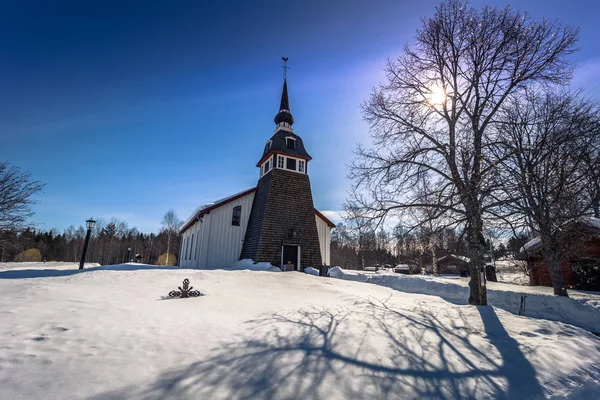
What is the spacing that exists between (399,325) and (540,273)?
18558 mm

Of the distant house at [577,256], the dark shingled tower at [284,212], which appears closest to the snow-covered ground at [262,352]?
the distant house at [577,256]

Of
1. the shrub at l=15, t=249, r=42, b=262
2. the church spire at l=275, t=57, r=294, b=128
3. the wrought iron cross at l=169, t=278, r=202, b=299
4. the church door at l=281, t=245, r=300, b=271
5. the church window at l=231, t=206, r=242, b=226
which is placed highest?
the church spire at l=275, t=57, r=294, b=128

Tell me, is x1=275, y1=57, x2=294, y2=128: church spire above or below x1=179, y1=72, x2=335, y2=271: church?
above

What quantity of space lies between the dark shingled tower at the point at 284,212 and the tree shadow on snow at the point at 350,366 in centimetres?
1185

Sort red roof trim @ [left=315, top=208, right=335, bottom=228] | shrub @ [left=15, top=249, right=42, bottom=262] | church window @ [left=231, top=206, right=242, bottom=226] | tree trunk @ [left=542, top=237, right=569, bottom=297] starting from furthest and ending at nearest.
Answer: shrub @ [left=15, top=249, right=42, bottom=262] < red roof trim @ [left=315, top=208, right=335, bottom=228] < church window @ [left=231, top=206, right=242, bottom=226] < tree trunk @ [left=542, top=237, right=569, bottom=297]

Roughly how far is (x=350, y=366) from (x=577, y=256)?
527 inches

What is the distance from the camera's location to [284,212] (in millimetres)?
17641

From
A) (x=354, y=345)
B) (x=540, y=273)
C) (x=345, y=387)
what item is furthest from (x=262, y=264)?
(x=540, y=273)

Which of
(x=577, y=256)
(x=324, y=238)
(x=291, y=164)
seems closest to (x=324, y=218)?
(x=324, y=238)

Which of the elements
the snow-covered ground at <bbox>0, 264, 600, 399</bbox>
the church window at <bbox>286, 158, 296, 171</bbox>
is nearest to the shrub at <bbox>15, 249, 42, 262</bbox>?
the church window at <bbox>286, 158, 296, 171</bbox>

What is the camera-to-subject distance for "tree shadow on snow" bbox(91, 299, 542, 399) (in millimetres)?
2521

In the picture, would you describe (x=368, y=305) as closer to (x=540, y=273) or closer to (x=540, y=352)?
(x=540, y=352)

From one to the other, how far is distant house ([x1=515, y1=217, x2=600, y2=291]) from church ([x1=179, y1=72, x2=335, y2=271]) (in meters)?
11.3

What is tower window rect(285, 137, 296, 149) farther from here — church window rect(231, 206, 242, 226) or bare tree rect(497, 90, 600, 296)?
bare tree rect(497, 90, 600, 296)
